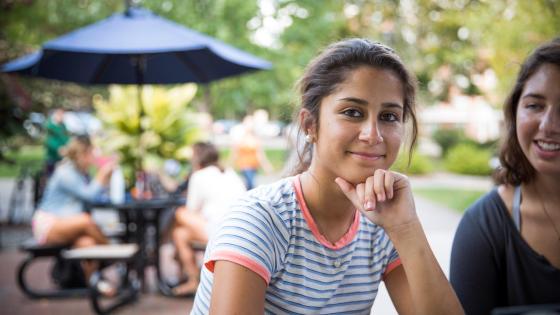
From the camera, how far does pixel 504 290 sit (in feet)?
6.44

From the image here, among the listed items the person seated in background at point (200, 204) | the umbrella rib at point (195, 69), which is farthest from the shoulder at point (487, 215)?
the umbrella rib at point (195, 69)

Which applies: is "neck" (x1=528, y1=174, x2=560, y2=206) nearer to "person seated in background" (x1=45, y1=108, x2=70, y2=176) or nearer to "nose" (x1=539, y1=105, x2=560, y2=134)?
"nose" (x1=539, y1=105, x2=560, y2=134)

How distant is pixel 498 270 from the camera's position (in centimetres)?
195

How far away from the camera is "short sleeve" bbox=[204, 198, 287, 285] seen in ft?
4.97

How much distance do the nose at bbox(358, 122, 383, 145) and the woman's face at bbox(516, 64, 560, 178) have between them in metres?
0.67

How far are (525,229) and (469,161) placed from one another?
17.5 metres

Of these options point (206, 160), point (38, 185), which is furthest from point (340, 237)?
point (38, 185)

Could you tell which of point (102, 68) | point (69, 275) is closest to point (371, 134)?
point (69, 275)

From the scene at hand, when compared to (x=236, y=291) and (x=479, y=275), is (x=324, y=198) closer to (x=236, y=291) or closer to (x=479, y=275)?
(x=236, y=291)

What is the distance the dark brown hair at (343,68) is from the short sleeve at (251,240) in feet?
1.23

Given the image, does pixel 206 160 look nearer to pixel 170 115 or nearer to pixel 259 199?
pixel 170 115

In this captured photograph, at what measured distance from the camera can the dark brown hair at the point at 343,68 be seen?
1751 millimetres

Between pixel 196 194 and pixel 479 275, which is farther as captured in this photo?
pixel 196 194

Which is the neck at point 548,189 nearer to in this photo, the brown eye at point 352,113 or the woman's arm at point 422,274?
the woman's arm at point 422,274
